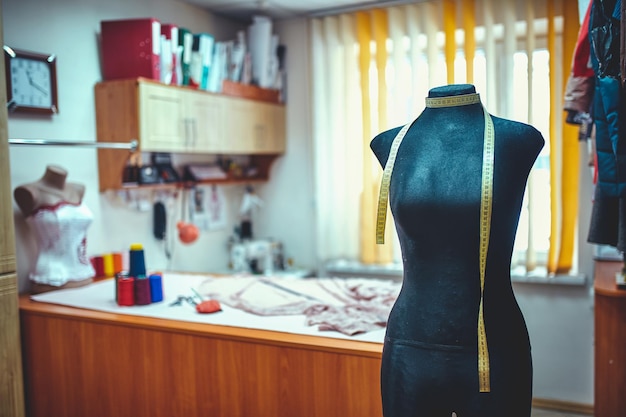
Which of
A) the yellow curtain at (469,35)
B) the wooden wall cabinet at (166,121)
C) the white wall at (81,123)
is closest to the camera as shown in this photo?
the white wall at (81,123)

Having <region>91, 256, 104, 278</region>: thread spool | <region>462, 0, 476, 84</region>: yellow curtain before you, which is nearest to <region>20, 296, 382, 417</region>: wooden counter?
<region>91, 256, 104, 278</region>: thread spool

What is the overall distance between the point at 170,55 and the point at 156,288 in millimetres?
1382

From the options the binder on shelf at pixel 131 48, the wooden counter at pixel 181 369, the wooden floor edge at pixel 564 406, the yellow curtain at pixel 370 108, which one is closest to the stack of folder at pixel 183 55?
the binder on shelf at pixel 131 48

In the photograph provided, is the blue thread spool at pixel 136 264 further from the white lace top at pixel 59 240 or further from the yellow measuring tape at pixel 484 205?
the yellow measuring tape at pixel 484 205

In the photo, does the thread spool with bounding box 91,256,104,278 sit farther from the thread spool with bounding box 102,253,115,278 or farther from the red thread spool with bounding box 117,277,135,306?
the red thread spool with bounding box 117,277,135,306

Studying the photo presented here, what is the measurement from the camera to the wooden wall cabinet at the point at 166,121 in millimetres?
3170

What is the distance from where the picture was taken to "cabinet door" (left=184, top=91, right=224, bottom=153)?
354cm

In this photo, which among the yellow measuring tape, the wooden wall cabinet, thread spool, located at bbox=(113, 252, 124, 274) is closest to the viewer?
the yellow measuring tape

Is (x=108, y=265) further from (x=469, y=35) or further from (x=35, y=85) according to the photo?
(x=469, y=35)

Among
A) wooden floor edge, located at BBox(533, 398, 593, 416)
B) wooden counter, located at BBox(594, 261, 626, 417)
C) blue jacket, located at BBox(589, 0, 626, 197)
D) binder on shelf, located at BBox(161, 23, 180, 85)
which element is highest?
binder on shelf, located at BBox(161, 23, 180, 85)

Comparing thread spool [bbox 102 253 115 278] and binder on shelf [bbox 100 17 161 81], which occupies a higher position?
binder on shelf [bbox 100 17 161 81]

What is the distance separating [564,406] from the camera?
11.8ft

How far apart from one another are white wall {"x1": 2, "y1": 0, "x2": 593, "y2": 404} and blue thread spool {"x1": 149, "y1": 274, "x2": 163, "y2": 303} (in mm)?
739

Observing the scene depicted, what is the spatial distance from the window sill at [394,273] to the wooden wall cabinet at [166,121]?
3.47 ft
